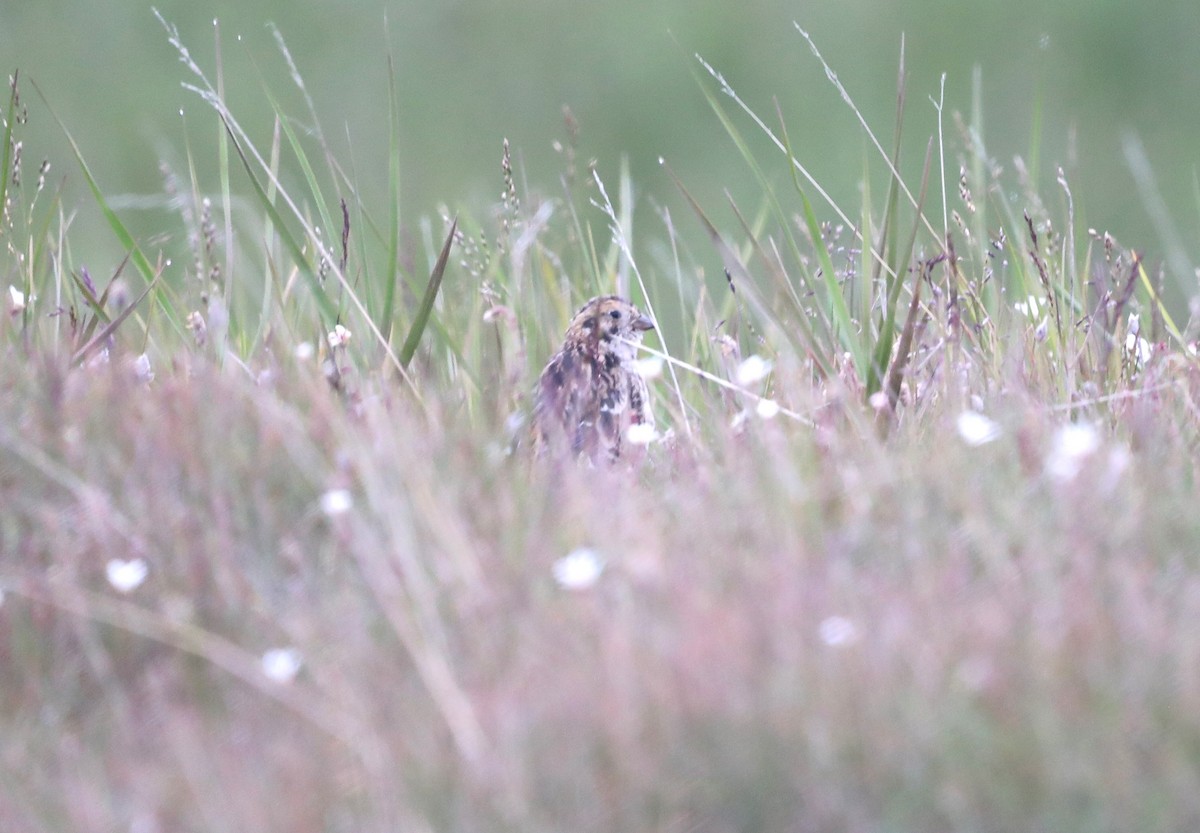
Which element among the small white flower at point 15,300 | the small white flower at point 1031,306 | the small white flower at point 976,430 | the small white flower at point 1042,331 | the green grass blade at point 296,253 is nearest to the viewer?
the small white flower at point 976,430

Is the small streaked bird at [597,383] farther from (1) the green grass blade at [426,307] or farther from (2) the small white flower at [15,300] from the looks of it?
(2) the small white flower at [15,300]

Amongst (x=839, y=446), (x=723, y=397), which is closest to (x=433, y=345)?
(x=723, y=397)

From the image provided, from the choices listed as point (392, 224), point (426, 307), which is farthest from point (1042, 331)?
point (392, 224)

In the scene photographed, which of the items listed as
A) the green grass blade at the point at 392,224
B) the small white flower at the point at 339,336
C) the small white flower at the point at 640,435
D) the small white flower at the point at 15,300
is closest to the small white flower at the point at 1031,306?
the small white flower at the point at 640,435

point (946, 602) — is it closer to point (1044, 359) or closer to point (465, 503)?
point (465, 503)

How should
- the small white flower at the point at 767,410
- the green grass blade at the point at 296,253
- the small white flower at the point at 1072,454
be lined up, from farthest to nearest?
the green grass blade at the point at 296,253 → the small white flower at the point at 767,410 → the small white flower at the point at 1072,454

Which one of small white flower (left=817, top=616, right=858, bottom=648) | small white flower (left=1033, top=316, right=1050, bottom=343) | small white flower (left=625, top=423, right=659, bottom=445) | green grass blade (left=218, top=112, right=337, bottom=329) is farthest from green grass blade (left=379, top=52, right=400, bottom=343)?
small white flower (left=817, top=616, right=858, bottom=648)

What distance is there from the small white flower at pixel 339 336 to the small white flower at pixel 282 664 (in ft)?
5.20

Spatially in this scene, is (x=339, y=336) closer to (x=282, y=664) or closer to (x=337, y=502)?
(x=337, y=502)

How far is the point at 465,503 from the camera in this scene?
3.07 m

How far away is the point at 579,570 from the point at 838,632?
0.47 meters

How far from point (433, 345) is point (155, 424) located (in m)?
1.37

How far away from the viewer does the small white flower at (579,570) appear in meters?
2.60

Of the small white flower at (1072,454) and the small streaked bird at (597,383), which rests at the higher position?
the small streaked bird at (597,383)
